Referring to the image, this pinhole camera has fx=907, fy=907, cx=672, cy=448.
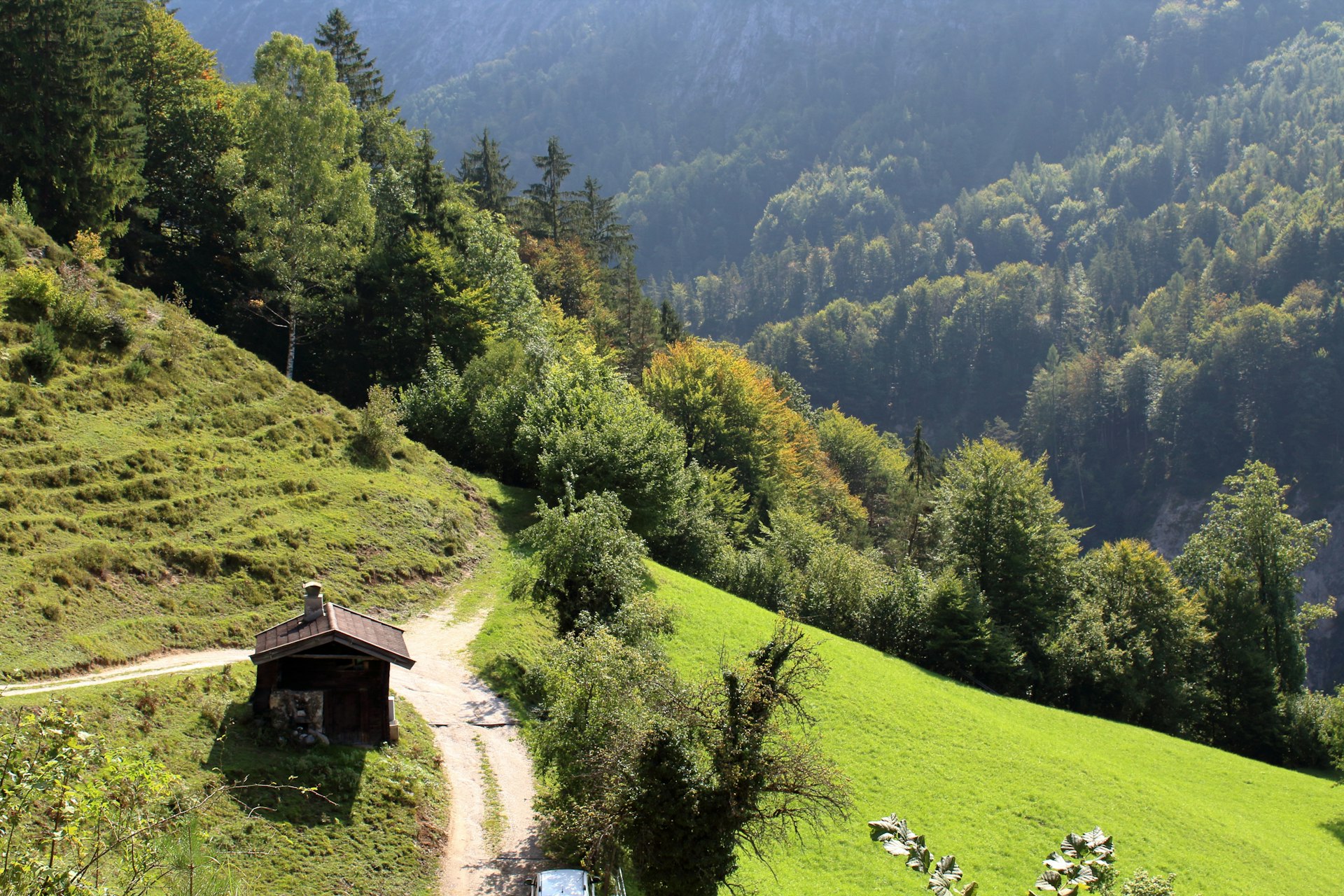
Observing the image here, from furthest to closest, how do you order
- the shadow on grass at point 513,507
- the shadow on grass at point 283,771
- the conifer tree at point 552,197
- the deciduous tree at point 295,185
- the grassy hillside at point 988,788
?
the conifer tree at point 552,197, the deciduous tree at point 295,185, the shadow on grass at point 513,507, the grassy hillside at point 988,788, the shadow on grass at point 283,771

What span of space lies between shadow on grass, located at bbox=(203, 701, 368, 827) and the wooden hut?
41cm

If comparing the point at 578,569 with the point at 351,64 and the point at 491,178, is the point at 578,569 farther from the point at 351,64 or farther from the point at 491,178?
the point at 491,178

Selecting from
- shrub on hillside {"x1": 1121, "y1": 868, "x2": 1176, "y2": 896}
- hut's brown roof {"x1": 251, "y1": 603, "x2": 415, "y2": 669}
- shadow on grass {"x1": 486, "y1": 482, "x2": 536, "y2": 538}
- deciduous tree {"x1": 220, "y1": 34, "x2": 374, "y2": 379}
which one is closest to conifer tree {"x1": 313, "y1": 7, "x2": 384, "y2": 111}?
deciduous tree {"x1": 220, "y1": 34, "x2": 374, "y2": 379}

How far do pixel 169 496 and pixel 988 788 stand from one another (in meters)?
27.6

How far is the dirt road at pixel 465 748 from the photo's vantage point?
61.9 feet

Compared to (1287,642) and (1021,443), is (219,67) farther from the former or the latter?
(1021,443)

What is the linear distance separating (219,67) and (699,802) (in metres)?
72.5

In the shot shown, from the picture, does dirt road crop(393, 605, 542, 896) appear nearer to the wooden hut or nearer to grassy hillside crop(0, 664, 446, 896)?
grassy hillside crop(0, 664, 446, 896)

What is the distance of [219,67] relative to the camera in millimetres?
68688

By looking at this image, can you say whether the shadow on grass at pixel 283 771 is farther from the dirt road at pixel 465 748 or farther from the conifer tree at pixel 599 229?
the conifer tree at pixel 599 229

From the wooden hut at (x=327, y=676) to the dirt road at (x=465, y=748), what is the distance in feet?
7.91

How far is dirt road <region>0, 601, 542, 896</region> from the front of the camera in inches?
743

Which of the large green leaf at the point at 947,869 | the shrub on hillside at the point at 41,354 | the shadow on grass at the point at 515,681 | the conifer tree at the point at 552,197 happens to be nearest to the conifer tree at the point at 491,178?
the conifer tree at the point at 552,197

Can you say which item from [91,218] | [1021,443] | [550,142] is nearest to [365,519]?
[91,218]
